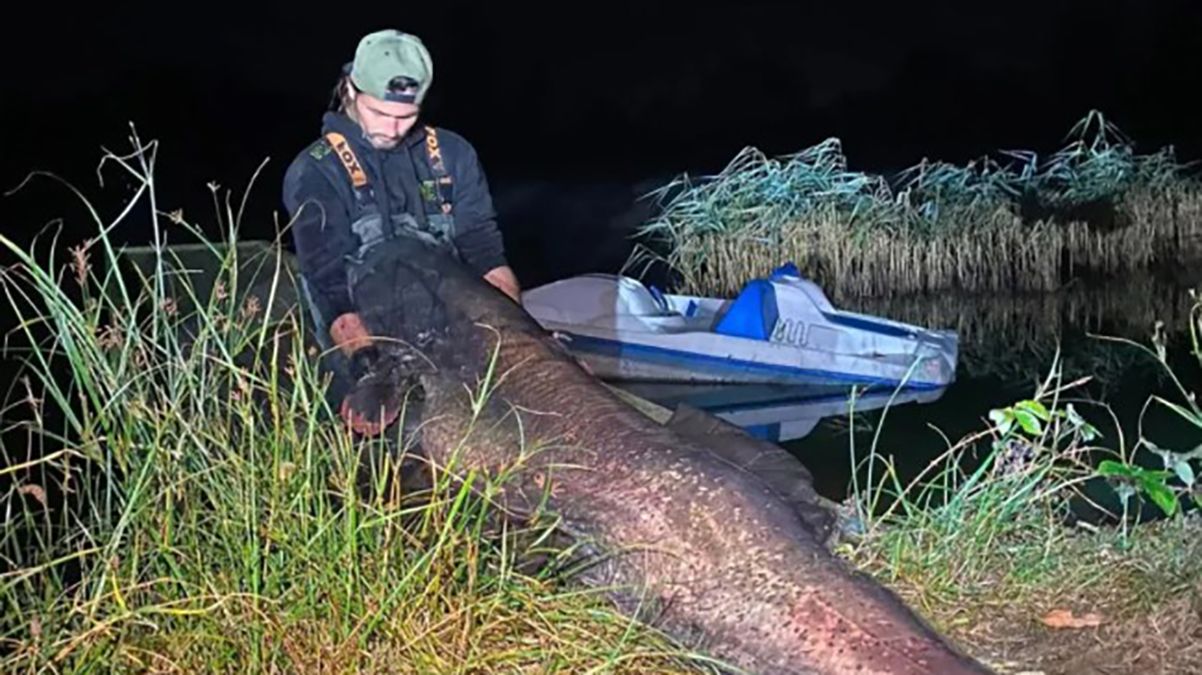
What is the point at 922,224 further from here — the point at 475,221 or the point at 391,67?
the point at 391,67

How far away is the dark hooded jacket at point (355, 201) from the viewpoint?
136 inches

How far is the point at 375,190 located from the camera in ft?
11.9

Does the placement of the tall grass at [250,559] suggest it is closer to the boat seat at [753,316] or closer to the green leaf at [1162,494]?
the green leaf at [1162,494]

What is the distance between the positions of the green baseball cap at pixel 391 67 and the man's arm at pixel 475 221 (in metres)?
0.35

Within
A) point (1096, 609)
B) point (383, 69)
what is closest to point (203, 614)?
point (383, 69)

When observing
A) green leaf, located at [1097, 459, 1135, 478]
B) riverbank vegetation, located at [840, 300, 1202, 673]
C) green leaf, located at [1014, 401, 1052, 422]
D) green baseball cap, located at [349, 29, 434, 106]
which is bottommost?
riverbank vegetation, located at [840, 300, 1202, 673]

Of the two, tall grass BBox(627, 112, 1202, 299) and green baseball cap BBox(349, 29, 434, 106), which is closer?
green baseball cap BBox(349, 29, 434, 106)

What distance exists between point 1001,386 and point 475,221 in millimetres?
7157

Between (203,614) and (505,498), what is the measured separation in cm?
62

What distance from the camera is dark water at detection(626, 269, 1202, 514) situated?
28.7 feet

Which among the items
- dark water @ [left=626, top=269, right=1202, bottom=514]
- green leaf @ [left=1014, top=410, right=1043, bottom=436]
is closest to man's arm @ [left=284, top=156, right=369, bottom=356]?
green leaf @ [left=1014, top=410, right=1043, bottom=436]

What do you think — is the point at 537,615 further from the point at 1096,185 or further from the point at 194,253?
the point at 1096,185

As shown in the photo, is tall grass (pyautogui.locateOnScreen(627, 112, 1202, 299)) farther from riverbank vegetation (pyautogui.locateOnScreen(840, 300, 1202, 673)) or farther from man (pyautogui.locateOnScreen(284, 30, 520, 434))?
man (pyautogui.locateOnScreen(284, 30, 520, 434))

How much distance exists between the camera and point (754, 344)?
1031cm
